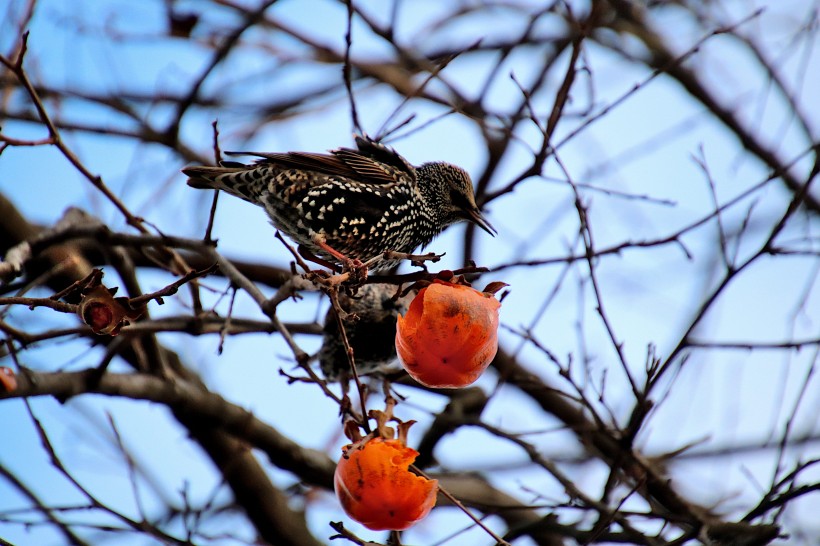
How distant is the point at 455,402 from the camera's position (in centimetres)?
435

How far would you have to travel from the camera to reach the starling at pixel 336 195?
337 centimetres

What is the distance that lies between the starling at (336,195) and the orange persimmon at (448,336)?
2.70 ft

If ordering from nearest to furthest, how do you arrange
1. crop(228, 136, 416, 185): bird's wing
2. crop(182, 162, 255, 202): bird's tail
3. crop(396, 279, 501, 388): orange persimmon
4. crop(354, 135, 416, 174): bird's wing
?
crop(396, 279, 501, 388): orange persimmon → crop(182, 162, 255, 202): bird's tail → crop(228, 136, 416, 185): bird's wing → crop(354, 135, 416, 174): bird's wing

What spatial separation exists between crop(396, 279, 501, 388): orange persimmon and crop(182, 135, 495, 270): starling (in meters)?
0.82

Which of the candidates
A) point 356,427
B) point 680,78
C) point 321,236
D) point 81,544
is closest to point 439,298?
point 356,427

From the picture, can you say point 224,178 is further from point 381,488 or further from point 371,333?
point 381,488

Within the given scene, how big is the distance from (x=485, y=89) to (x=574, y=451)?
2533 mm

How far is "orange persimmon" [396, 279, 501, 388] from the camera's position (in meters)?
2.34

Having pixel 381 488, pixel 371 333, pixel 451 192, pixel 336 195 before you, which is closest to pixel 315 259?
pixel 336 195

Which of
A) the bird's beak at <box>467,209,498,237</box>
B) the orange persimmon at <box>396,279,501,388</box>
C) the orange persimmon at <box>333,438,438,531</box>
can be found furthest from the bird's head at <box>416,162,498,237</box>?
the orange persimmon at <box>333,438,438,531</box>

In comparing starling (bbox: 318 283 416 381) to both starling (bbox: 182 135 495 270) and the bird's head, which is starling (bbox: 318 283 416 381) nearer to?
starling (bbox: 182 135 495 270)

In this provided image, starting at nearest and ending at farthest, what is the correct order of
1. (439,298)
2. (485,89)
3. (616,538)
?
(439,298), (616,538), (485,89)

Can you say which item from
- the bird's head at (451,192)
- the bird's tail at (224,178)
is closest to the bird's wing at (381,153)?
the bird's head at (451,192)

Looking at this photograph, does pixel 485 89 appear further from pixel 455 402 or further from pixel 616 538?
pixel 616 538
